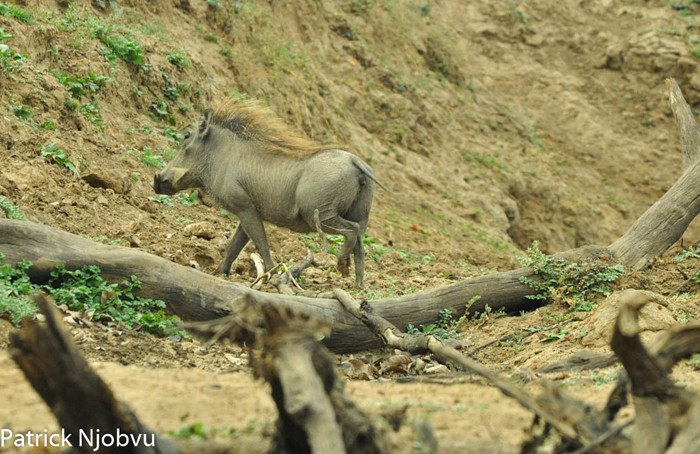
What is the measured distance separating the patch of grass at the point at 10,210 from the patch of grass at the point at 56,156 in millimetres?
1495

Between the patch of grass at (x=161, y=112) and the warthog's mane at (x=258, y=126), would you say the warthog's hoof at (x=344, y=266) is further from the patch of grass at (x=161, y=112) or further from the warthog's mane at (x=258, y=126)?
the patch of grass at (x=161, y=112)

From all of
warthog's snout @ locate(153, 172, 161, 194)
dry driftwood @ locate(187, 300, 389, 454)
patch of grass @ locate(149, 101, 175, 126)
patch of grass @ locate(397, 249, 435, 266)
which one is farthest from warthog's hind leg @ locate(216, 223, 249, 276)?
dry driftwood @ locate(187, 300, 389, 454)

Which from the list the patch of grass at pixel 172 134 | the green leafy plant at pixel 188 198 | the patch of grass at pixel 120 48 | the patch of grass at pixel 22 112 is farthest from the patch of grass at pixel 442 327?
the patch of grass at pixel 120 48

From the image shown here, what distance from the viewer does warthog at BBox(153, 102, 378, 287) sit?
30.2ft

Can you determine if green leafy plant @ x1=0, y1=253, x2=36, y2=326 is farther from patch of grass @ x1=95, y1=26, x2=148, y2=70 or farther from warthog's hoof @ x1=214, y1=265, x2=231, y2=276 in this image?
patch of grass @ x1=95, y1=26, x2=148, y2=70

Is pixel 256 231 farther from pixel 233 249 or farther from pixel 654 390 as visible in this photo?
pixel 654 390

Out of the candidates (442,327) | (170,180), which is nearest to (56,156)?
(170,180)

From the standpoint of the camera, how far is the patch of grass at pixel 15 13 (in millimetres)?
10836

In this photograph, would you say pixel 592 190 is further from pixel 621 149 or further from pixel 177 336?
pixel 177 336

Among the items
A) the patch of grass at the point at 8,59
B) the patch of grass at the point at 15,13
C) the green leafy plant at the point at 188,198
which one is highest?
the patch of grass at the point at 15,13

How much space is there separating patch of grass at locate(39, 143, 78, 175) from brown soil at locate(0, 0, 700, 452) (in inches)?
6.4

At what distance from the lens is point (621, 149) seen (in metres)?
18.5

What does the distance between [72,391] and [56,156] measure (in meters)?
6.52

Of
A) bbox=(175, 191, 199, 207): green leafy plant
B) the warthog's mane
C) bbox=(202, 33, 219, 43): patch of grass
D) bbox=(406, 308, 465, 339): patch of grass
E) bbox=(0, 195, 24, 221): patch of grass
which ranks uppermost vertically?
bbox=(202, 33, 219, 43): patch of grass
